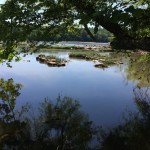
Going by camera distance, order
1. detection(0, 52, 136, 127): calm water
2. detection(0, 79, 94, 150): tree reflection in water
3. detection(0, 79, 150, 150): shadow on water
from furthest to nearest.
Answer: detection(0, 52, 136, 127): calm water, detection(0, 79, 150, 150): shadow on water, detection(0, 79, 94, 150): tree reflection in water

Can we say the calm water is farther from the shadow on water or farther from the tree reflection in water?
the tree reflection in water

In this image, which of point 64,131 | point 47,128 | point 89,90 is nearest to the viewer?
point 64,131

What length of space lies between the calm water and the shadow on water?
116 centimetres

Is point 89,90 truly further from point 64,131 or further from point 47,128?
point 64,131

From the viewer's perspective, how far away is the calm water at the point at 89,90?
1959 cm

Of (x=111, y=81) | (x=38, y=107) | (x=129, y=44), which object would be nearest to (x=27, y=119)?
(x=38, y=107)

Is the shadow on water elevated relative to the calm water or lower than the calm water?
elevated

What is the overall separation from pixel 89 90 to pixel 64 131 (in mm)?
12371

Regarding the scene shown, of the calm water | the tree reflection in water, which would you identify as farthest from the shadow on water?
the calm water

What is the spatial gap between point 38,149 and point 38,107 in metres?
7.15

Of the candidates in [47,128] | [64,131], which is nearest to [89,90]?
[47,128]

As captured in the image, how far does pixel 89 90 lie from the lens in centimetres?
2639

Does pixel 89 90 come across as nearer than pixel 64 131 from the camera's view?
No

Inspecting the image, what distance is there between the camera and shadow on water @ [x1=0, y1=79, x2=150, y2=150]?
12.7 meters
